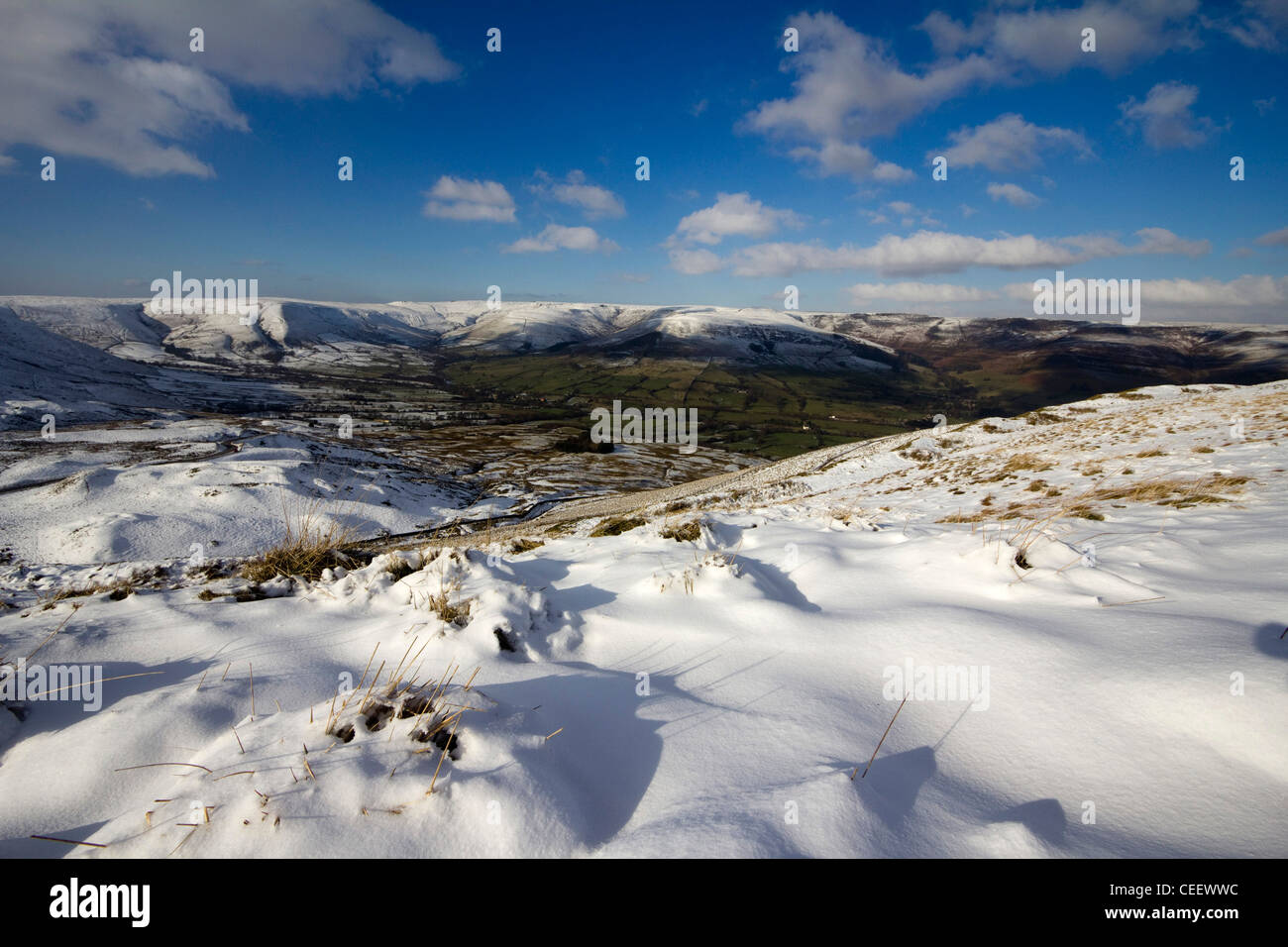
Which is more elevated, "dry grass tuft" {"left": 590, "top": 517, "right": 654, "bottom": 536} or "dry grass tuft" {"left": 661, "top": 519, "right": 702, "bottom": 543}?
"dry grass tuft" {"left": 661, "top": 519, "right": 702, "bottom": 543}

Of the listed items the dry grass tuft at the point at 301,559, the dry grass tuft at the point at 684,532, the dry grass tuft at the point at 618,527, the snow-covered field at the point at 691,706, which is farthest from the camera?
the dry grass tuft at the point at 618,527

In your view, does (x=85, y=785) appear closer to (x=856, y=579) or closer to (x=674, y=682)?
(x=674, y=682)

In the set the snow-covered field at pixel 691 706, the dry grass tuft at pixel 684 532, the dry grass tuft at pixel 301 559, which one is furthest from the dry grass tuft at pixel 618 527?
the dry grass tuft at pixel 301 559

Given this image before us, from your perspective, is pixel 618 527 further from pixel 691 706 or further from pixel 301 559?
pixel 691 706

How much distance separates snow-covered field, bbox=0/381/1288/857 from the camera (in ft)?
6.66

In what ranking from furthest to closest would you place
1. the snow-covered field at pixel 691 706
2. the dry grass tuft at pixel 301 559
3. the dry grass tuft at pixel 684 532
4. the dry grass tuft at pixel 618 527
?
the dry grass tuft at pixel 618 527 < the dry grass tuft at pixel 684 532 < the dry grass tuft at pixel 301 559 < the snow-covered field at pixel 691 706

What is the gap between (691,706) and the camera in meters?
3.13

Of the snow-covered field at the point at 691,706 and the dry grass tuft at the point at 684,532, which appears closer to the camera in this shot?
the snow-covered field at the point at 691,706

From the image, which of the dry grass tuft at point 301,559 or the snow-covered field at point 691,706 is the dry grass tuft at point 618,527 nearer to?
the snow-covered field at point 691,706

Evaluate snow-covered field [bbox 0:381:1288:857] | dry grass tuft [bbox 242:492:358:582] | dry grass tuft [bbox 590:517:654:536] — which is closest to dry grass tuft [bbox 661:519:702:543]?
snow-covered field [bbox 0:381:1288:857]

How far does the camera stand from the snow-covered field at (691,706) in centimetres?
203

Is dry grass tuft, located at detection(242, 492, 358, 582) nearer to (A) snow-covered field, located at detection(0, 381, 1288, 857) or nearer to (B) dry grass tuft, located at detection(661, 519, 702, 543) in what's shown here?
(A) snow-covered field, located at detection(0, 381, 1288, 857)
